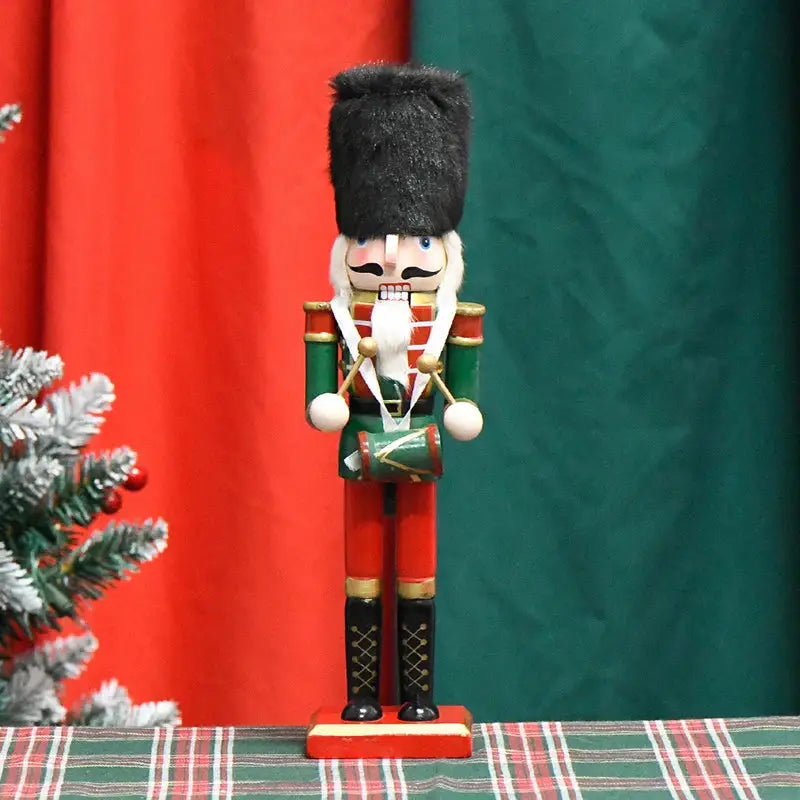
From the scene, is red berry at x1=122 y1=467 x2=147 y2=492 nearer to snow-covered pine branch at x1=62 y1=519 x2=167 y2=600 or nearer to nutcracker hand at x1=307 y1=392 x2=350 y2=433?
snow-covered pine branch at x1=62 y1=519 x2=167 y2=600

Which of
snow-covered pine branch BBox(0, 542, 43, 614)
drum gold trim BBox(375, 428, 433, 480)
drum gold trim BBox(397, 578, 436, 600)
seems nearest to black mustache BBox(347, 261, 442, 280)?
drum gold trim BBox(375, 428, 433, 480)

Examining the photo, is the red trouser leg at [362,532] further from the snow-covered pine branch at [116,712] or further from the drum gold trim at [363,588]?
the snow-covered pine branch at [116,712]

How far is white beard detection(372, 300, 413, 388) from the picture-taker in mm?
947

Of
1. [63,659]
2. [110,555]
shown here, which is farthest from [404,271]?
[63,659]

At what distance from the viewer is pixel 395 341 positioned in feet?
3.11

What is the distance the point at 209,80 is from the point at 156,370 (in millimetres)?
299

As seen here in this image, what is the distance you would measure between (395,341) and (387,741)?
282 millimetres

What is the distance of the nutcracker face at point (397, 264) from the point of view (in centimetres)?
95

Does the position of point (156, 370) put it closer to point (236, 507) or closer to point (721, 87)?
point (236, 507)

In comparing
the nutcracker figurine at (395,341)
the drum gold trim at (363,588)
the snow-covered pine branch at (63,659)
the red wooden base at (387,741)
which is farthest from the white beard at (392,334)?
the snow-covered pine branch at (63,659)

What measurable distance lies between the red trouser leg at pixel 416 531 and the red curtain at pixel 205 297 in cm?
40

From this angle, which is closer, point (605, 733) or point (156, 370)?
point (605, 733)

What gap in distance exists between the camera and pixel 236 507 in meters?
1.38

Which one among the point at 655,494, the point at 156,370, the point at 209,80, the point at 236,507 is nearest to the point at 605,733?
the point at 655,494
